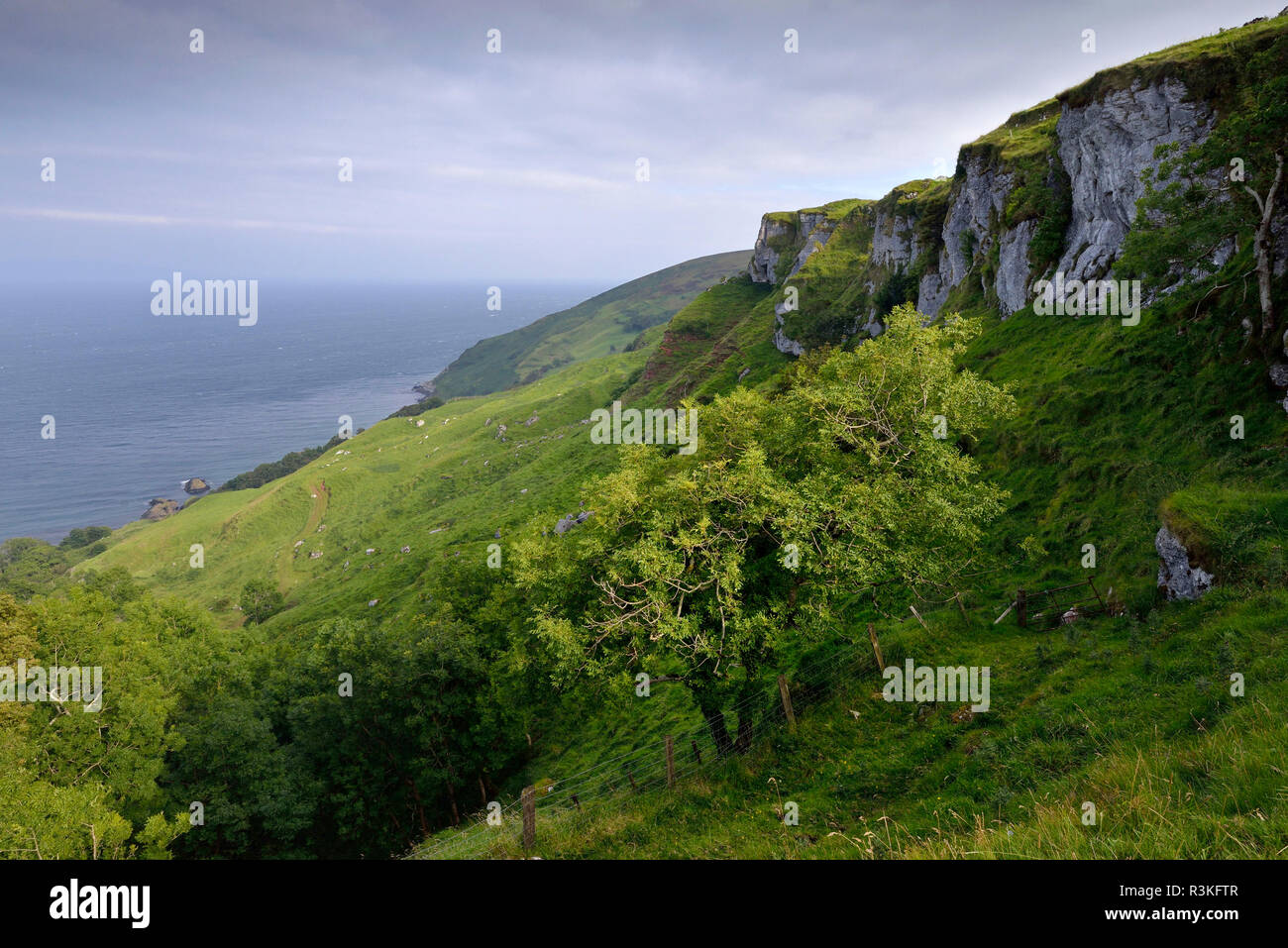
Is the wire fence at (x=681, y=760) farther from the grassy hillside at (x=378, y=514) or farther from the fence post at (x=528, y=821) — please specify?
the grassy hillside at (x=378, y=514)

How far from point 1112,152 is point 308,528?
160 meters

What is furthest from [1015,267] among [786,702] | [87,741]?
[87,741]

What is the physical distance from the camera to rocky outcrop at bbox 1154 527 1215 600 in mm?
15789

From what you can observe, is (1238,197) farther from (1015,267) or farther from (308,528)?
(308,528)

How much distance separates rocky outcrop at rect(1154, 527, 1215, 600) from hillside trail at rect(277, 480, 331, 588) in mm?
136581

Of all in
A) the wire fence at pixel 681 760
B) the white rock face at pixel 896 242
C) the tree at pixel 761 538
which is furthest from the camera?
the white rock face at pixel 896 242

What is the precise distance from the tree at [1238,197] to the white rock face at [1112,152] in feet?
49.8

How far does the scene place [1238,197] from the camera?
21922 mm

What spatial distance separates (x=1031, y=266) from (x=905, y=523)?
44148 mm

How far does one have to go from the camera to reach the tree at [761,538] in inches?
672

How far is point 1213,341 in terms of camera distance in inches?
987

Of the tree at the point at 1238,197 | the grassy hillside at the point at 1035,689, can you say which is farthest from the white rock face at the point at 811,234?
the tree at the point at 1238,197
